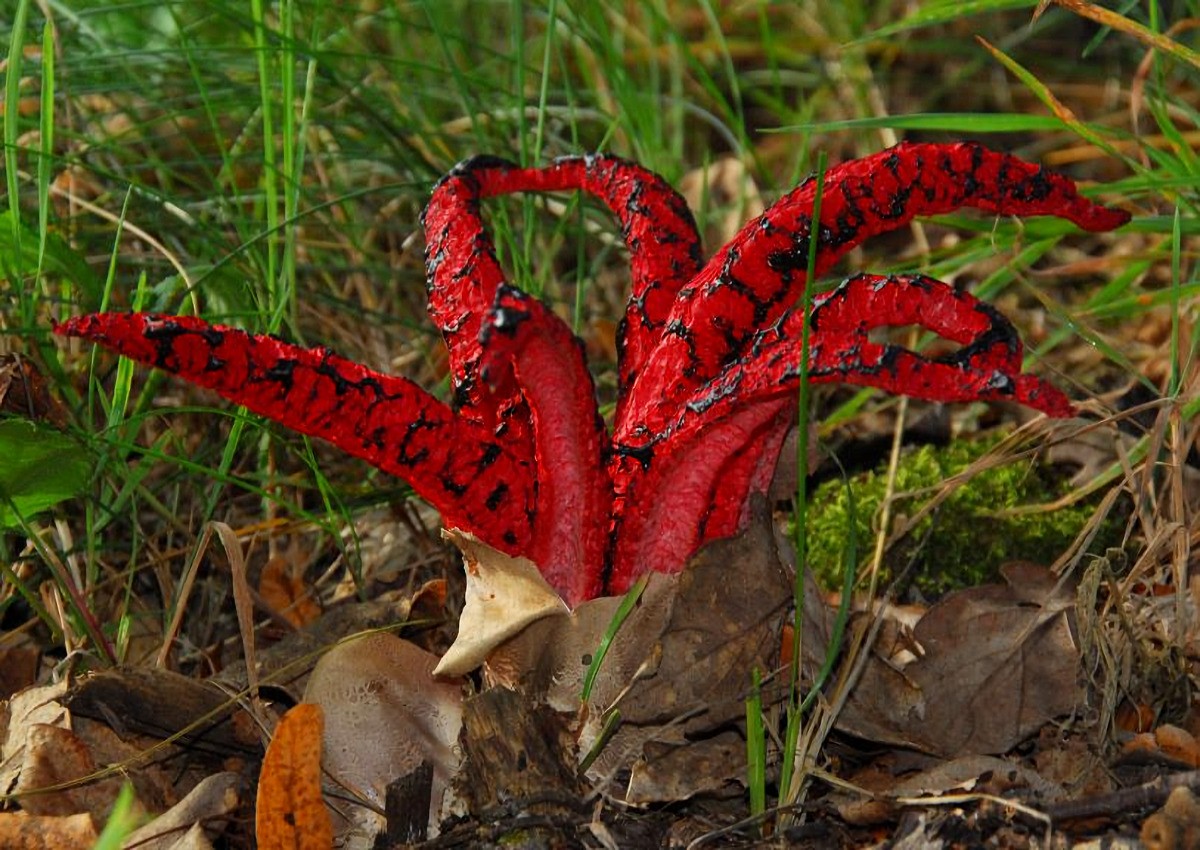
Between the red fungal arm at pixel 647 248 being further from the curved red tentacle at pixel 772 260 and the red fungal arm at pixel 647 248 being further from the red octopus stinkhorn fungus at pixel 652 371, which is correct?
the curved red tentacle at pixel 772 260

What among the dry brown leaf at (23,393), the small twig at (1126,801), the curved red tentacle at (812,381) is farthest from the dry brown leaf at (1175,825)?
the dry brown leaf at (23,393)

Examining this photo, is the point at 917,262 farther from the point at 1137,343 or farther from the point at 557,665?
the point at 557,665

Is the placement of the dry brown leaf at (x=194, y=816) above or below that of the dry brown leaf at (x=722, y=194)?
below

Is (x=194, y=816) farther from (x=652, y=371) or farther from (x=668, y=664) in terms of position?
(x=652, y=371)

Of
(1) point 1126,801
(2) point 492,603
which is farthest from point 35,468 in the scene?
(1) point 1126,801

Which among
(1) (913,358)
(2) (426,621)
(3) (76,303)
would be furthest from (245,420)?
(1) (913,358)

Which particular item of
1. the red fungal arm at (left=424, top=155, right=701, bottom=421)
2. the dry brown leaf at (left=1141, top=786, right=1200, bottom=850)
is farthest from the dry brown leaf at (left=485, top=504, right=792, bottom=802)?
the dry brown leaf at (left=1141, top=786, right=1200, bottom=850)
